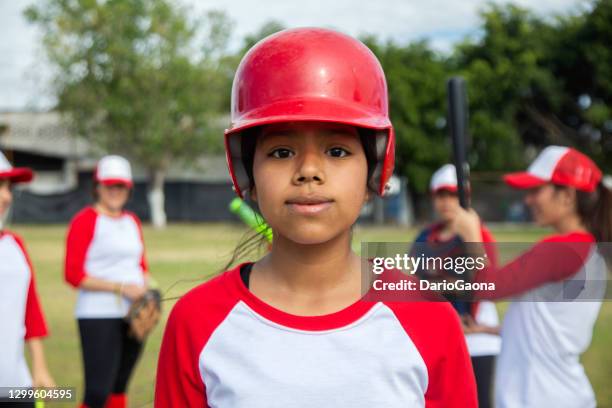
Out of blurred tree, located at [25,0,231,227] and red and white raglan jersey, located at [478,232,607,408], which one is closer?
red and white raglan jersey, located at [478,232,607,408]

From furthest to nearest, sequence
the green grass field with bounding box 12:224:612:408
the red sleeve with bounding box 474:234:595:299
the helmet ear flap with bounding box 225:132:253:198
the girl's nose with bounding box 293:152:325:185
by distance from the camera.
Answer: the green grass field with bounding box 12:224:612:408
the red sleeve with bounding box 474:234:595:299
the helmet ear flap with bounding box 225:132:253:198
the girl's nose with bounding box 293:152:325:185

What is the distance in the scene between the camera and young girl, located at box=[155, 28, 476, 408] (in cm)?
178

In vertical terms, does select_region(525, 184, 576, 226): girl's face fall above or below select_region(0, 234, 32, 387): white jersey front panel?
above

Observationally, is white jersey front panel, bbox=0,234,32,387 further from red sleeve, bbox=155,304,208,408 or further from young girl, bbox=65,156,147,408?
red sleeve, bbox=155,304,208,408

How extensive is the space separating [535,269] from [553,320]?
1.08 feet

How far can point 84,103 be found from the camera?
39.9m

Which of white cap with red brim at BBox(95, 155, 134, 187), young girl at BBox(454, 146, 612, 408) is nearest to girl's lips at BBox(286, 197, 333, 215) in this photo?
young girl at BBox(454, 146, 612, 408)

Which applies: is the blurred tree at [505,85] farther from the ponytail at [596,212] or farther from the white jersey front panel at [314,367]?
the white jersey front panel at [314,367]

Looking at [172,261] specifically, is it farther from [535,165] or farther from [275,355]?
[275,355]

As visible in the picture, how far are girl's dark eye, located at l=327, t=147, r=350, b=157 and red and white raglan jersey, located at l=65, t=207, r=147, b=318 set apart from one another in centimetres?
403

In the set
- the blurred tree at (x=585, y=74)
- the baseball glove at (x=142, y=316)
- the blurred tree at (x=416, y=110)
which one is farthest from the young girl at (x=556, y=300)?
the blurred tree at (x=416, y=110)

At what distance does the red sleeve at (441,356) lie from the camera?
183cm

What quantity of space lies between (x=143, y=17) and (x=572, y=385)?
40.5 meters

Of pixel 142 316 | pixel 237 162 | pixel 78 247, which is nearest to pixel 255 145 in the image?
pixel 237 162
